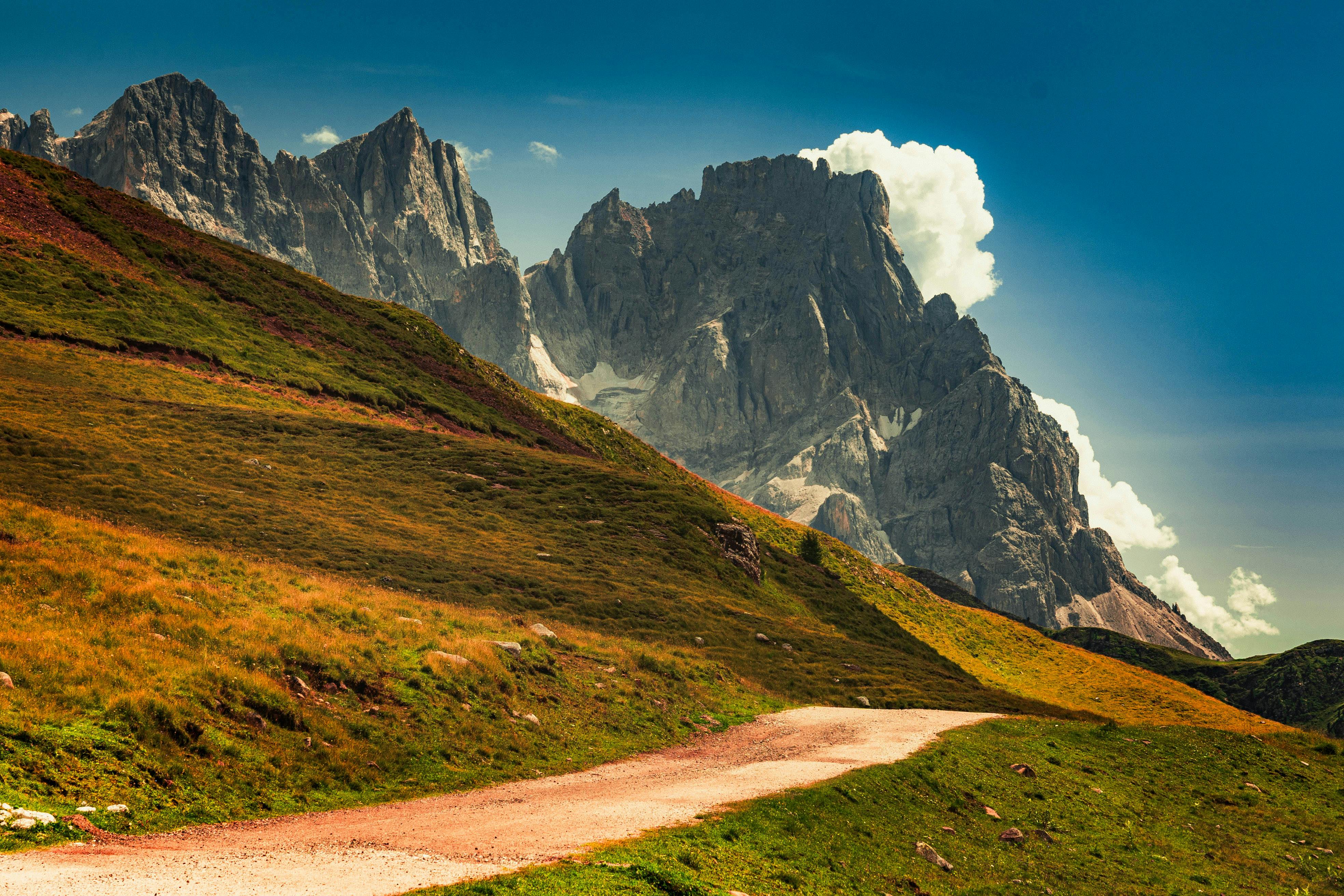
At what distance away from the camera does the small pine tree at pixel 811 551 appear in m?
82.0

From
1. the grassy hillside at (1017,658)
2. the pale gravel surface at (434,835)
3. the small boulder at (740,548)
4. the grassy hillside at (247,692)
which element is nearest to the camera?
the pale gravel surface at (434,835)

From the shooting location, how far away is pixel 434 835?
15.3 metres

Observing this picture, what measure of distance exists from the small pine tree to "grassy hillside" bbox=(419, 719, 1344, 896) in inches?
1783

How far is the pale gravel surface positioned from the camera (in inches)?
442

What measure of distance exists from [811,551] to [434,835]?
231 ft

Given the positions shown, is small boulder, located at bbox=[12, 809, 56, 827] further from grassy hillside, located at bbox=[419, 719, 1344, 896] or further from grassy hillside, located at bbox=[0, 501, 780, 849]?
grassy hillside, located at bbox=[419, 719, 1344, 896]

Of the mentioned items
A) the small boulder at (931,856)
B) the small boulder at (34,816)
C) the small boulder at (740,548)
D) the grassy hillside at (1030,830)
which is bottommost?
the small boulder at (34,816)

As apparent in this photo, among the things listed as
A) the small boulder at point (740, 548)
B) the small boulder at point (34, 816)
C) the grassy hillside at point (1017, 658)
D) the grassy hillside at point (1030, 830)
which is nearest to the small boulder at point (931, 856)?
the grassy hillside at point (1030, 830)

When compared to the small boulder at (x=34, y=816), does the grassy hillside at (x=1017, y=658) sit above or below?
above

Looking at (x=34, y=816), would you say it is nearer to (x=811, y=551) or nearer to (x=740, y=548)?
(x=740, y=548)

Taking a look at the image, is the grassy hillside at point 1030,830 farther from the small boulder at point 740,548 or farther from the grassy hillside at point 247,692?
the small boulder at point 740,548

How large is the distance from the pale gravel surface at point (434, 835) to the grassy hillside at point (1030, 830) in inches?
46.4

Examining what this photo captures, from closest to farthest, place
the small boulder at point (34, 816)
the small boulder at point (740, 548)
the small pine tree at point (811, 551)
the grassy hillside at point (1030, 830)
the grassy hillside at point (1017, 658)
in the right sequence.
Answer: the small boulder at point (34, 816) → the grassy hillside at point (1030, 830) → the grassy hillside at point (1017, 658) → the small boulder at point (740, 548) → the small pine tree at point (811, 551)

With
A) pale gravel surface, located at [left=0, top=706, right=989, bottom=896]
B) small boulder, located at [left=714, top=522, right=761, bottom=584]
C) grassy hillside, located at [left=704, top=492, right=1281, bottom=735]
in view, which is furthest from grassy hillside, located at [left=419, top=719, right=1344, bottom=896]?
small boulder, located at [left=714, top=522, right=761, bottom=584]
